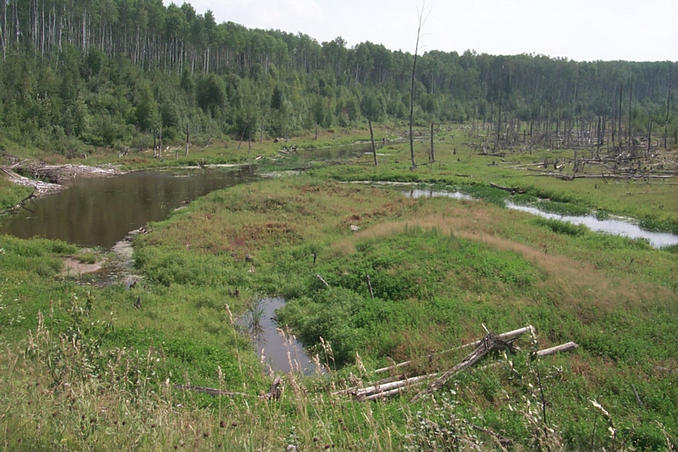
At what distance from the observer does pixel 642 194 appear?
31.1 m

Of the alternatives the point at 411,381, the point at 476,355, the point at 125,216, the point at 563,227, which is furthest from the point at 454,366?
the point at 125,216

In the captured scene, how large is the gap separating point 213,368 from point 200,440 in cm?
569

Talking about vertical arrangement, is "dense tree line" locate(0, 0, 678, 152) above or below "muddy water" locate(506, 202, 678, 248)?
above

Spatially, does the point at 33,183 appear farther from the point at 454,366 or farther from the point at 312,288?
the point at 454,366

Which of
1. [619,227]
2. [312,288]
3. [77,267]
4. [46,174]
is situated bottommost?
[312,288]

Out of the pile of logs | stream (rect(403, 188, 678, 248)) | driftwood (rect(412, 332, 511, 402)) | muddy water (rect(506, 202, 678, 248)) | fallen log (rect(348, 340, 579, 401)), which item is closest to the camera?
fallen log (rect(348, 340, 579, 401))

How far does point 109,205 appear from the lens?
3031 centimetres

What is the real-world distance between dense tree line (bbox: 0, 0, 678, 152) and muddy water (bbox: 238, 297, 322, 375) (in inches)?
1595

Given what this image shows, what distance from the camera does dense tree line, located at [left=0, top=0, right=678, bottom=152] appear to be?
2140 inches

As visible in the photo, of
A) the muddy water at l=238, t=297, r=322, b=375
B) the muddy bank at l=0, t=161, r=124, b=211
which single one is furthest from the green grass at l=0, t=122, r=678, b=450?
the muddy bank at l=0, t=161, r=124, b=211

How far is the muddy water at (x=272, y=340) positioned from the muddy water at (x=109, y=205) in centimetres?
1028

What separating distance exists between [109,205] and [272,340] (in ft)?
71.6

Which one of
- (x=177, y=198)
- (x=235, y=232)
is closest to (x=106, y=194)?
(x=177, y=198)

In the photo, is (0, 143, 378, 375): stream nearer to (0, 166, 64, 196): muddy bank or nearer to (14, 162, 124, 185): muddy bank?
(0, 166, 64, 196): muddy bank
